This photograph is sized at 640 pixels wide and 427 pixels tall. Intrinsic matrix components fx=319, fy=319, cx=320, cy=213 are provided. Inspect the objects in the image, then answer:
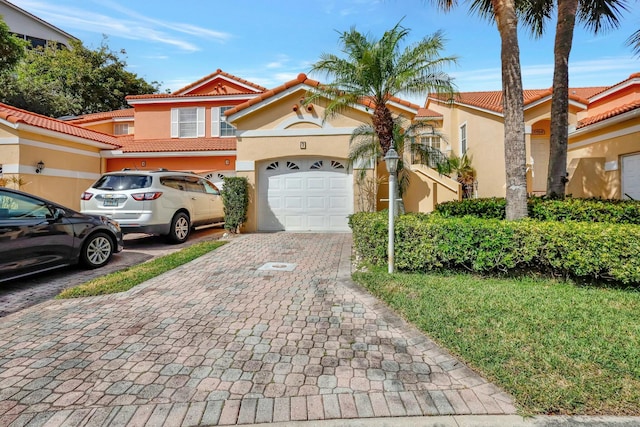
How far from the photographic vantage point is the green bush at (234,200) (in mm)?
10172

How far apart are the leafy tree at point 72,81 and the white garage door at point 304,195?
2386 centimetres

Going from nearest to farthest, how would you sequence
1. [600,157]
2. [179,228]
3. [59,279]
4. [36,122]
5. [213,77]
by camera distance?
[59,279] < [179,228] < [600,157] < [36,122] < [213,77]

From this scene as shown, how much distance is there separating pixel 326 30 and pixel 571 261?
25.1 feet

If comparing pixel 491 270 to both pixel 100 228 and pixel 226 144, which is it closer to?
pixel 100 228

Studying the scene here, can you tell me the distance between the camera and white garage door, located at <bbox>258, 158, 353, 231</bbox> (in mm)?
10781

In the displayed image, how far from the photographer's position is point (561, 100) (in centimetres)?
823

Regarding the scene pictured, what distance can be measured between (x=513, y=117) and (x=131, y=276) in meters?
8.03

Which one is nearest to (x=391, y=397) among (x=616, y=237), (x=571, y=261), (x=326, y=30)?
(x=571, y=261)

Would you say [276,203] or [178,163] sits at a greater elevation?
[178,163]

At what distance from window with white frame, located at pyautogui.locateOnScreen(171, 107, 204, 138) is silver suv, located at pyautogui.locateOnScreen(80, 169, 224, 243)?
25.2ft

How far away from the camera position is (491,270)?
567cm

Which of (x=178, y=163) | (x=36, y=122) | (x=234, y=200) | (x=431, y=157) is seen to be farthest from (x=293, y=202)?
(x=36, y=122)

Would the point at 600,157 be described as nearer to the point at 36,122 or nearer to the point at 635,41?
the point at 635,41

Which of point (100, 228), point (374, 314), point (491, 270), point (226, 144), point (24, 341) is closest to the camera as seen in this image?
point (24, 341)
